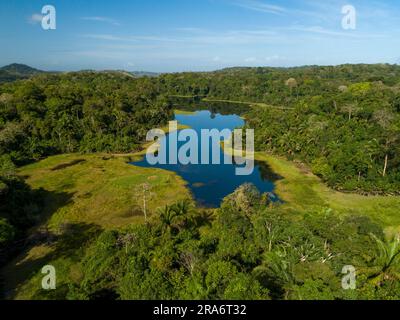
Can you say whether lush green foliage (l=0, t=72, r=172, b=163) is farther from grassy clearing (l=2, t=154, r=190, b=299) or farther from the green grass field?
the green grass field

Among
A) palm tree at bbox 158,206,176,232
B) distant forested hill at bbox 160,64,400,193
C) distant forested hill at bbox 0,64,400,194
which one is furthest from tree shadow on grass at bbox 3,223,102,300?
distant forested hill at bbox 160,64,400,193

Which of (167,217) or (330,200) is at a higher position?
(167,217)

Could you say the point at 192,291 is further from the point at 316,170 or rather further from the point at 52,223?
the point at 316,170

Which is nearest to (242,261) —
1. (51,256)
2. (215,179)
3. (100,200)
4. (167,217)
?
(167,217)

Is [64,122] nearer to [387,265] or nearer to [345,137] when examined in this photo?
[345,137]

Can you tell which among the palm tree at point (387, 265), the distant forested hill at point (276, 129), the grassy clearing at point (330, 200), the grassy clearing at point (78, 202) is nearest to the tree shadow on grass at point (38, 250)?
the grassy clearing at point (78, 202)
